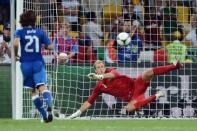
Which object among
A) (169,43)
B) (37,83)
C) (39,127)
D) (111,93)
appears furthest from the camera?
(169,43)

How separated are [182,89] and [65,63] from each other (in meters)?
2.75

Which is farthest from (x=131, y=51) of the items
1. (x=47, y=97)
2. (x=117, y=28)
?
(x=47, y=97)

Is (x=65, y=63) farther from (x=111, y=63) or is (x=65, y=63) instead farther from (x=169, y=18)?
(x=169, y=18)

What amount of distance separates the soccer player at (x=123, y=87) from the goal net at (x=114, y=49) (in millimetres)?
966

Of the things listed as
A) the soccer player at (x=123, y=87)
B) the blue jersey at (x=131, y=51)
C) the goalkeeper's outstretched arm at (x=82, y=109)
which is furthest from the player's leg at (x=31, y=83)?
the blue jersey at (x=131, y=51)

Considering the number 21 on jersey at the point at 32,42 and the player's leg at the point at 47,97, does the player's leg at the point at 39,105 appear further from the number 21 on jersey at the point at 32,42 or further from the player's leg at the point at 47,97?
the number 21 on jersey at the point at 32,42

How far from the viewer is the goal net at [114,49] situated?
64.5ft

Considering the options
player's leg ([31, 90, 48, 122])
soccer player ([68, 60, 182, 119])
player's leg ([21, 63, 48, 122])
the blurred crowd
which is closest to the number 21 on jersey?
player's leg ([21, 63, 48, 122])

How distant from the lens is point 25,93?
63.6 feet

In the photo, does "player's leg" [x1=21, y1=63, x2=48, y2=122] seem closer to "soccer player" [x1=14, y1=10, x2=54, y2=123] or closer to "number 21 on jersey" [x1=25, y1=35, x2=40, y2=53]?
"soccer player" [x1=14, y1=10, x2=54, y2=123]

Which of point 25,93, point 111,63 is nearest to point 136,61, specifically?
point 111,63

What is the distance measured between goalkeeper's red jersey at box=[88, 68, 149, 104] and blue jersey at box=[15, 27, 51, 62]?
9.08 feet

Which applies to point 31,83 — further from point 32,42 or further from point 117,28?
point 117,28

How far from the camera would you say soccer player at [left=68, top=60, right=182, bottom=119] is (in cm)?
1803
